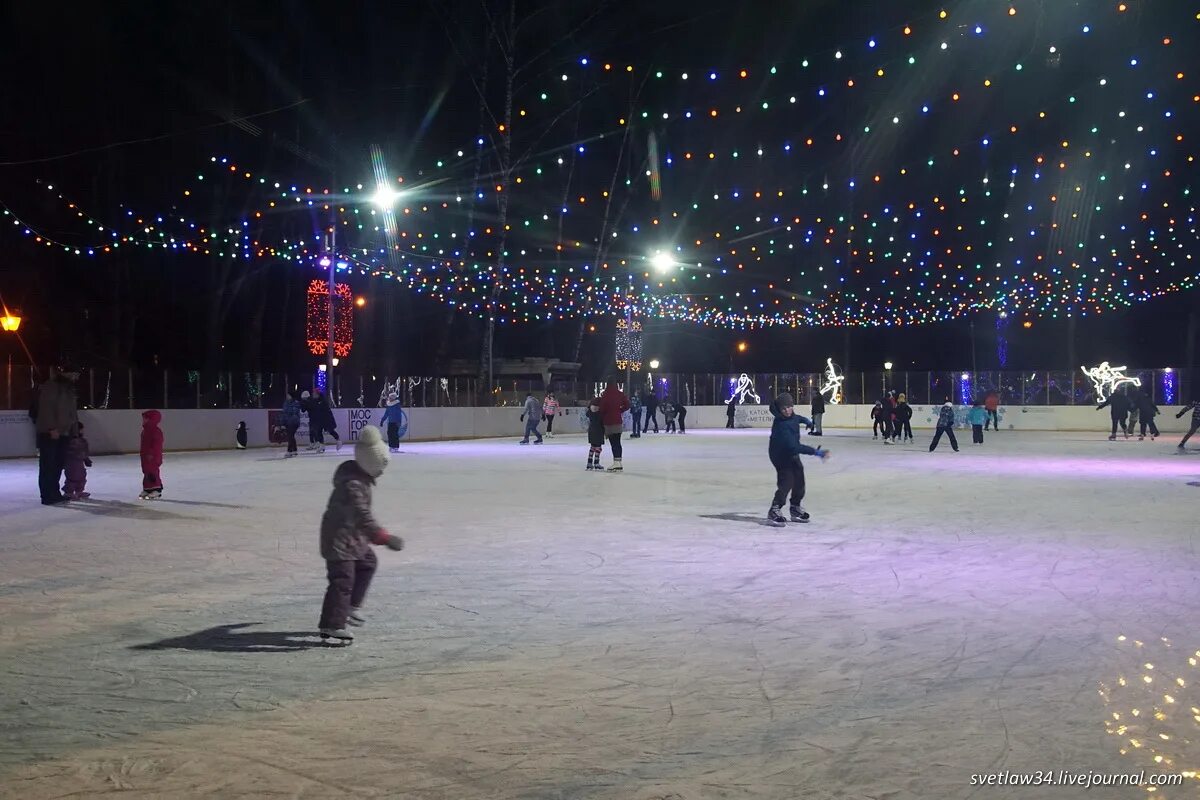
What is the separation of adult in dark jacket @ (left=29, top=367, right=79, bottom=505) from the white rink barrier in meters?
8.67

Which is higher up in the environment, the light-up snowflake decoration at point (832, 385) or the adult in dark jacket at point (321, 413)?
the light-up snowflake decoration at point (832, 385)

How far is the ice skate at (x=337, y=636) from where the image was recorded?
15.6 ft

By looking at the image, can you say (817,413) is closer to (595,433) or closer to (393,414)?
(393,414)

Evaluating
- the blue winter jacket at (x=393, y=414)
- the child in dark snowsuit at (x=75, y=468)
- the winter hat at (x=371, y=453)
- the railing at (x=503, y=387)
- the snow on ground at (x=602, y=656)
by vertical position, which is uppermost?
the railing at (x=503, y=387)

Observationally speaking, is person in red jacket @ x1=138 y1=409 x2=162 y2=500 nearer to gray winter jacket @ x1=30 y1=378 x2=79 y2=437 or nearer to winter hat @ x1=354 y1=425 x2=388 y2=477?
gray winter jacket @ x1=30 y1=378 x2=79 y2=437

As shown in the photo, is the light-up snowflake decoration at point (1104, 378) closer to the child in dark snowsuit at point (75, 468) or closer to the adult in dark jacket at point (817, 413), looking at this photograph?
the adult in dark jacket at point (817, 413)

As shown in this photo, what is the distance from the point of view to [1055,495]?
12.2 meters

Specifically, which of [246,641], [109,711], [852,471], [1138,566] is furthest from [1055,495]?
[109,711]

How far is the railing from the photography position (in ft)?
74.6

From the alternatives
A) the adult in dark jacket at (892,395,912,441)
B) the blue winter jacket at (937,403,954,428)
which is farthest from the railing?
the blue winter jacket at (937,403,954,428)

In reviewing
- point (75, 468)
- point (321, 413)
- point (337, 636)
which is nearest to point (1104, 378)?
point (321, 413)

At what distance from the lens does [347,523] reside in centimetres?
483

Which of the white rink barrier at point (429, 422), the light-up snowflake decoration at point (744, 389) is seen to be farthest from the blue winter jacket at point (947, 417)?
the light-up snowflake decoration at point (744, 389)

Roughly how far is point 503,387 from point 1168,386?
2516 centimetres
